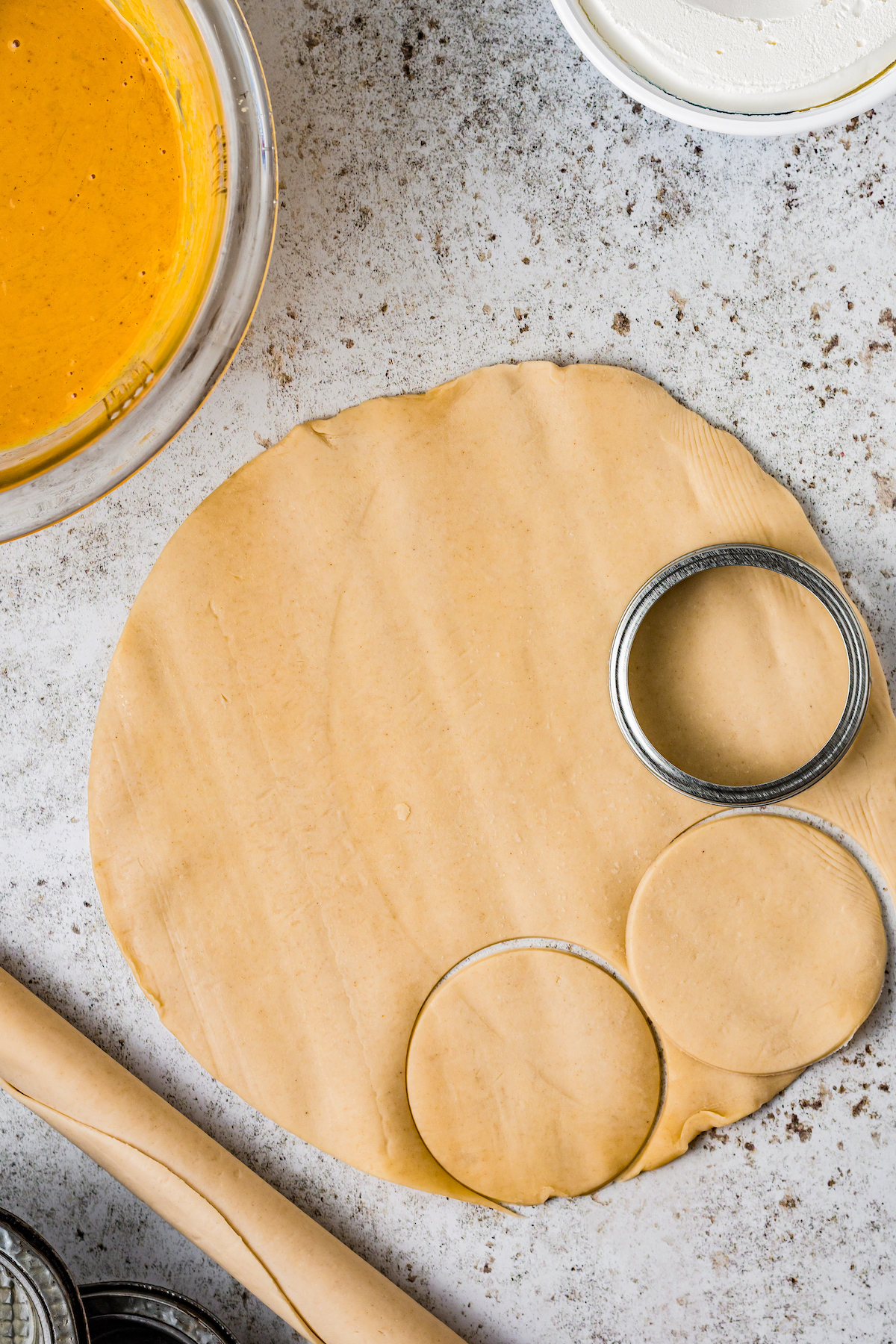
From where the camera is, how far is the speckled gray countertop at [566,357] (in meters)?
1.15

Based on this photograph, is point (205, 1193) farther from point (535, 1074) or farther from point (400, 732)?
point (400, 732)

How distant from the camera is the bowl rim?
95 centimetres

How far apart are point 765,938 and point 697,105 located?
3.12 ft

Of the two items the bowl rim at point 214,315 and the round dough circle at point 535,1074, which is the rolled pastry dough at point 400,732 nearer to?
the round dough circle at point 535,1074

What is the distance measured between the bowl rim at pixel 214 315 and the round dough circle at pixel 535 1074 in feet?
2.39

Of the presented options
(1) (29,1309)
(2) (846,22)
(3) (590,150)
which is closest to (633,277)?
(3) (590,150)

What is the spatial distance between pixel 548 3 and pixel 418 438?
0.55 meters

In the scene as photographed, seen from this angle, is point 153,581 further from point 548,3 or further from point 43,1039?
point 548,3

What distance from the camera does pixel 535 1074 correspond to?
1164 mm

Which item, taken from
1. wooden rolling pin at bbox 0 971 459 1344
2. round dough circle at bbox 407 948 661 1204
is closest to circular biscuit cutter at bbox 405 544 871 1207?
round dough circle at bbox 407 948 661 1204

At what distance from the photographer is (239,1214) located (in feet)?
3.74

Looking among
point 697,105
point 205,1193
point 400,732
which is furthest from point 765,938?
point 697,105

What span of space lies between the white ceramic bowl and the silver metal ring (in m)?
0.45

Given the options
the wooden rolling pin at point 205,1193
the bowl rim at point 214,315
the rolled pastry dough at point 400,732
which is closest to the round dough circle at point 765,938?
the rolled pastry dough at point 400,732
